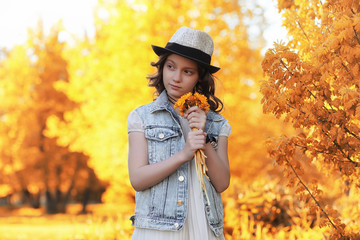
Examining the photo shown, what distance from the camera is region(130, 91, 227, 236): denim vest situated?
2125 mm

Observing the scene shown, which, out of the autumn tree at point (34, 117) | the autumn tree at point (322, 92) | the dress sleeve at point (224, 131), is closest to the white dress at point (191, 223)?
the dress sleeve at point (224, 131)

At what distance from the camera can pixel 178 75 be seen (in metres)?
2.31

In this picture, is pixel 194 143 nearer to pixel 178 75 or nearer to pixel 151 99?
pixel 178 75

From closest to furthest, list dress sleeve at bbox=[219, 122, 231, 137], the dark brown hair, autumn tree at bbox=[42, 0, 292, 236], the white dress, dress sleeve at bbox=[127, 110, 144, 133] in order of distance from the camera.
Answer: the white dress → dress sleeve at bbox=[127, 110, 144, 133] → dress sleeve at bbox=[219, 122, 231, 137] → the dark brown hair → autumn tree at bbox=[42, 0, 292, 236]

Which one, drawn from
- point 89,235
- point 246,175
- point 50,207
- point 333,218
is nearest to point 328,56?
point 333,218

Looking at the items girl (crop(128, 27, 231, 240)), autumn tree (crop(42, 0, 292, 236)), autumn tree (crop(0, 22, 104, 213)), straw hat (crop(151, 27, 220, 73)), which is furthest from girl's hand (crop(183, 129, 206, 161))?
autumn tree (crop(0, 22, 104, 213))

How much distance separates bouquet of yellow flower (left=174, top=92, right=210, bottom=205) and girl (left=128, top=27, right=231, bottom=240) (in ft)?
0.13

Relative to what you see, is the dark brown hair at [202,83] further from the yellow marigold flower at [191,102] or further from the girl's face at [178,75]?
the yellow marigold flower at [191,102]

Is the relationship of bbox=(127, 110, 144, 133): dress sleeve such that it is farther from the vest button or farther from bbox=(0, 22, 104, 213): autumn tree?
bbox=(0, 22, 104, 213): autumn tree

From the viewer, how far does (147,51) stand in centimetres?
803

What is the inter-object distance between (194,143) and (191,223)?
1.45 ft

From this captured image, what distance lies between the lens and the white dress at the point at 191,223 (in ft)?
6.96

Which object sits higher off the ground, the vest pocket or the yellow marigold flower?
the yellow marigold flower

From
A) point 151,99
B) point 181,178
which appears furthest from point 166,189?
point 151,99
